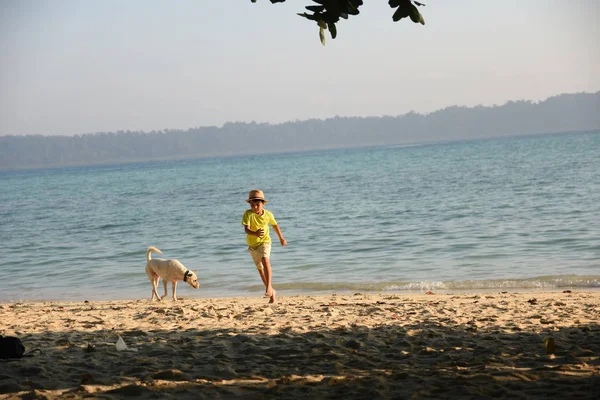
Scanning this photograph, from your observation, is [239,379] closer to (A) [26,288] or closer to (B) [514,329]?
(B) [514,329]

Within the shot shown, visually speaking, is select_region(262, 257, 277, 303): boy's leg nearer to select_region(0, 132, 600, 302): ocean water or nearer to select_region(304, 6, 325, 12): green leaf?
select_region(0, 132, 600, 302): ocean water

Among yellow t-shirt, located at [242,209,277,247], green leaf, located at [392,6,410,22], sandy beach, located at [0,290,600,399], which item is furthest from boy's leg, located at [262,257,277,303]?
green leaf, located at [392,6,410,22]

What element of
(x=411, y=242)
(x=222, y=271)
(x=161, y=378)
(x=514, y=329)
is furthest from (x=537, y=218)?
(x=161, y=378)

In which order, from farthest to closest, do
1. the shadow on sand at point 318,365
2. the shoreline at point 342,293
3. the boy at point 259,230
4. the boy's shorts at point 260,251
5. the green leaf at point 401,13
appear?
the shoreline at point 342,293
the boy's shorts at point 260,251
the boy at point 259,230
the shadow on sand at point 318,365
the green leaf at point 401,13

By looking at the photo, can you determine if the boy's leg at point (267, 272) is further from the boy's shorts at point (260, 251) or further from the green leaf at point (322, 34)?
the green leaf at point (322, 34)

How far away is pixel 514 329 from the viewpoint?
23.2 feet

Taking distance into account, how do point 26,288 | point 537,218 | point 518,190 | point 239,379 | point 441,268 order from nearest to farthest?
point 239,379
point 441,268
point 26,288
point 537,218
point 518,190

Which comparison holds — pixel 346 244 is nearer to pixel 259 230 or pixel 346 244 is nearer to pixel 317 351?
pixel 259 230

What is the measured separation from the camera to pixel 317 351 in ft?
20.3

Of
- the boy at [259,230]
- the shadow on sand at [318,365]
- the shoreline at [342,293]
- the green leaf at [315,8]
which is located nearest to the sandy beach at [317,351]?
the shadow on sand at [318,365]

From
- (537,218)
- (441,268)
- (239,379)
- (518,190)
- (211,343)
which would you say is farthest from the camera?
(518,190)

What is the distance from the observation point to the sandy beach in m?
4.96

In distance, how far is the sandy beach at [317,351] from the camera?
496 centimetres

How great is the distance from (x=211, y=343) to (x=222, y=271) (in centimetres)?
809
